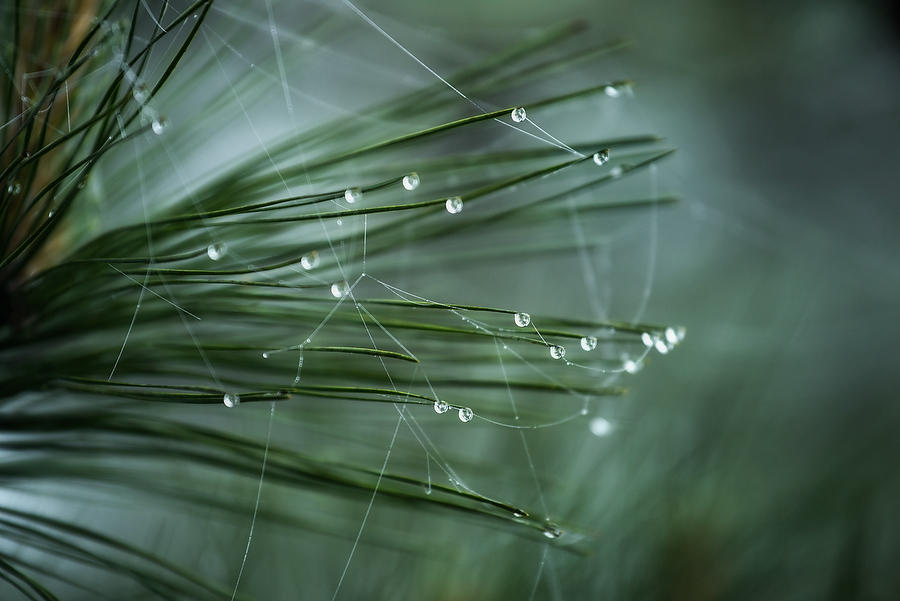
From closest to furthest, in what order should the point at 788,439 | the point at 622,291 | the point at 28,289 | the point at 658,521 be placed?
the point at 28,289 → the point at 658,521 → the point at 788,439 → the point at 622,291

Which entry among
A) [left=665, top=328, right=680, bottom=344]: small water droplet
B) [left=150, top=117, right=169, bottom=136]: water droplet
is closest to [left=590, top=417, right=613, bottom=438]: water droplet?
[left=665, top=328, right=680, bottom=344]: small water droplet

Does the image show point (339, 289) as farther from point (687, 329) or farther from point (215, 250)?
point (687, 329)

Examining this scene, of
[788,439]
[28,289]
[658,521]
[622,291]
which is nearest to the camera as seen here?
[28,289]

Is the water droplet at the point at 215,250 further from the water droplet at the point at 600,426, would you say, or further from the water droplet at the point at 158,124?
the water droplet at the point at 600,426

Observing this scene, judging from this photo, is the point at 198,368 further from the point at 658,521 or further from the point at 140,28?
the point at 140,28

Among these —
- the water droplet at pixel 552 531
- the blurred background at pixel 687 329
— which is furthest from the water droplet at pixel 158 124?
the water droplet at pixel 552 531

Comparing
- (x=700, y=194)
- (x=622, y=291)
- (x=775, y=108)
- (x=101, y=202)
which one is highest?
(x=775, y=108)

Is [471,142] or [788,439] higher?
[471,142]

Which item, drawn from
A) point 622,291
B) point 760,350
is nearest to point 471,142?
point 622,291
